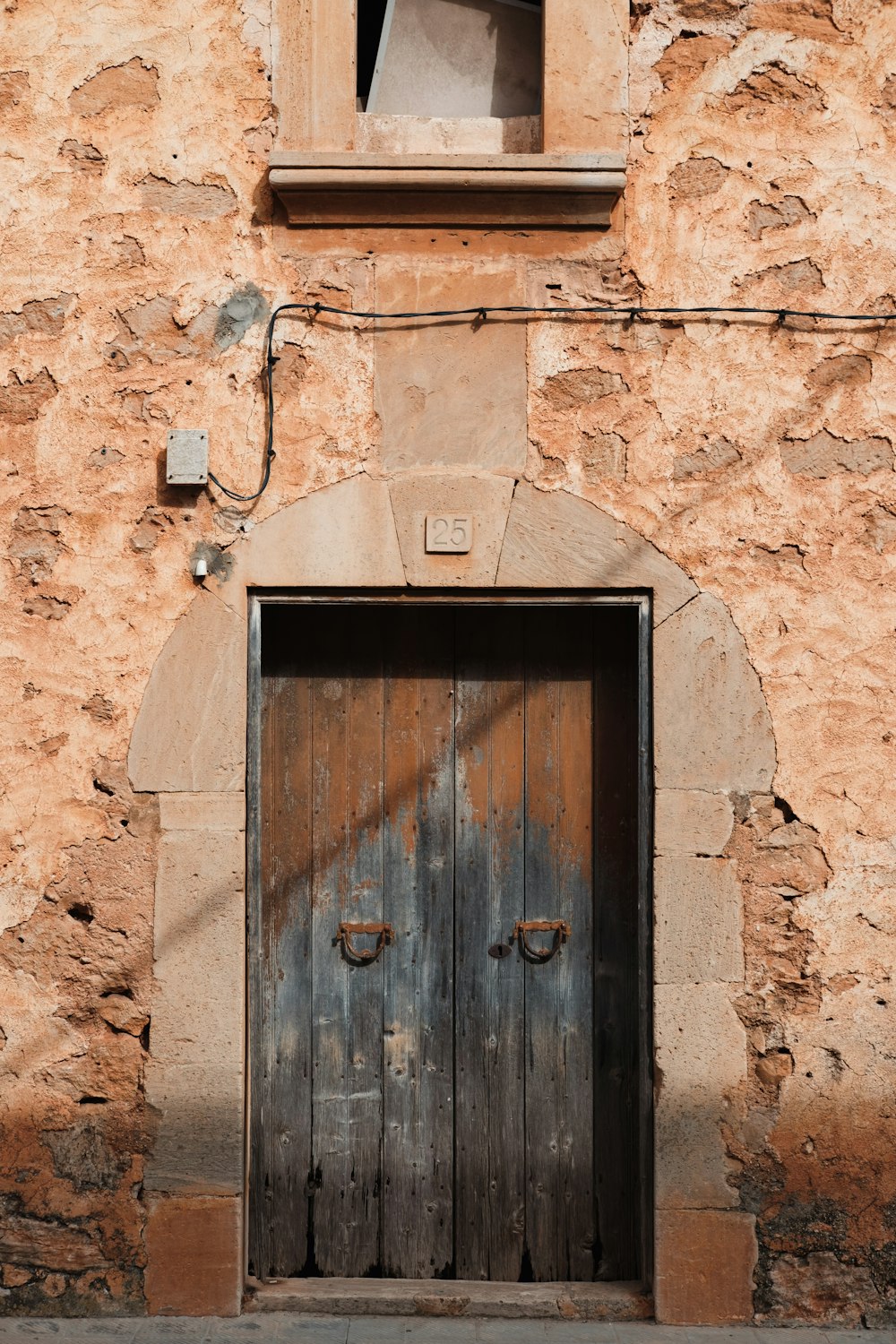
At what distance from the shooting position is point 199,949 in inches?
133

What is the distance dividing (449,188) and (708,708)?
1.66 m

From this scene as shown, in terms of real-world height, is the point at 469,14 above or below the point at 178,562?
above

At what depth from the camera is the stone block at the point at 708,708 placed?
133 inches

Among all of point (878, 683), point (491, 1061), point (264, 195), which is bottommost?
point (491, 1061)

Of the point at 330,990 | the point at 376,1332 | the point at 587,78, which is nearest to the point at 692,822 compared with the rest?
the point at 330,990

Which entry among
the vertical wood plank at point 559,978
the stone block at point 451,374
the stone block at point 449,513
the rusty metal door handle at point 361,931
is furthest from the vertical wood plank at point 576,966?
the stone block at point 451,374

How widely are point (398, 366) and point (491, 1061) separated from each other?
2.08 metres

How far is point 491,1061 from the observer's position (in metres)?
3.58

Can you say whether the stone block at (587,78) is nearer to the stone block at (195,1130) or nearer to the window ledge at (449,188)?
the window ledge at (449,188)

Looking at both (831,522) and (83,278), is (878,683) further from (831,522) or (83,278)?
(83,278)

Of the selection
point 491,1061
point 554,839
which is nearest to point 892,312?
point 554,839

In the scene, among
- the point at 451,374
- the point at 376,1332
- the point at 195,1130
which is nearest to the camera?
the point at 376,1332

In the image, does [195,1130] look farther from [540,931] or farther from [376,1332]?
[540,931]

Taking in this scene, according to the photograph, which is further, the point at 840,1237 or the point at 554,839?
the point at 554,839
